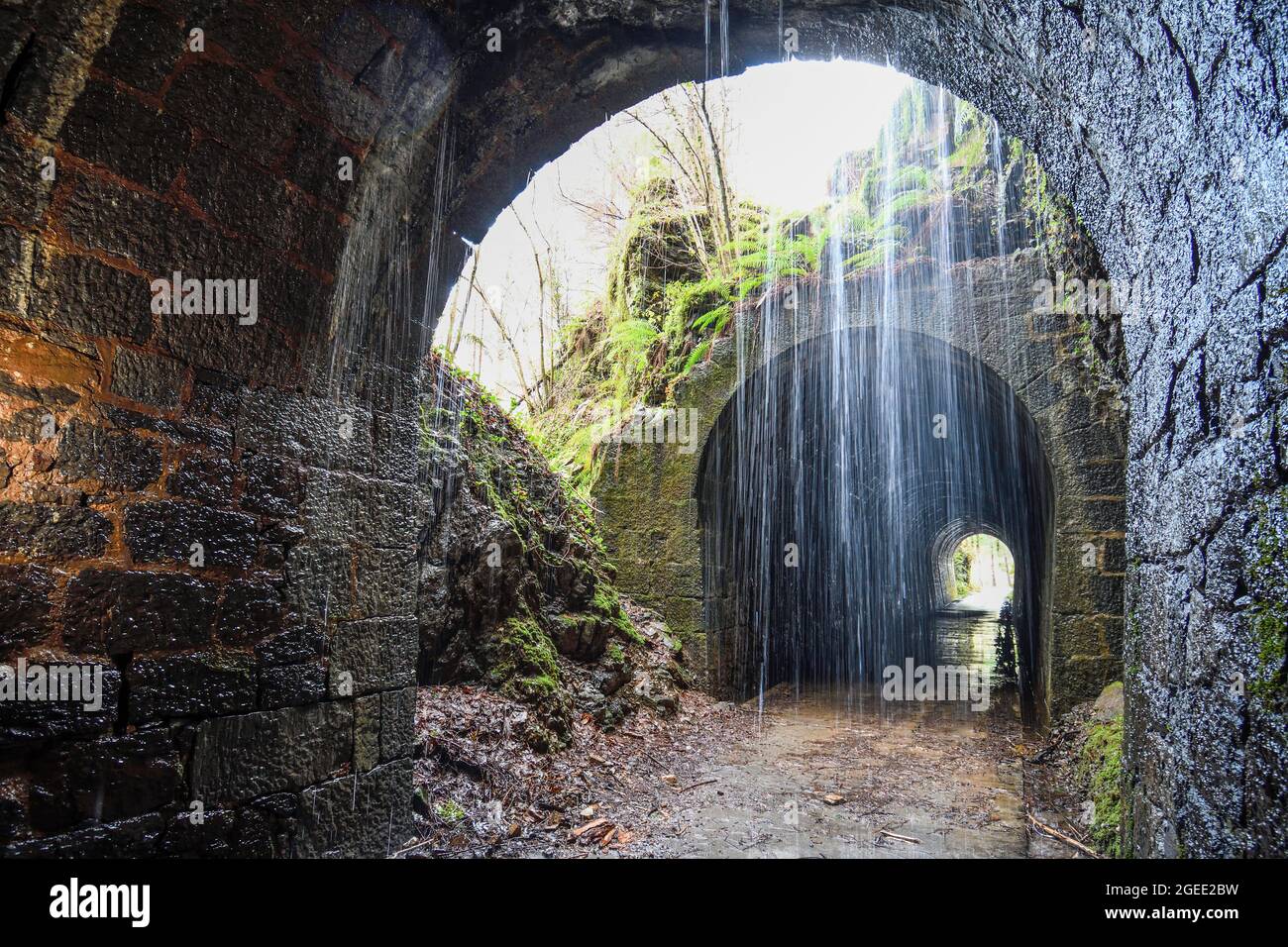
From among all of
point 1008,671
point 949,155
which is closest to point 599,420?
point 949,155

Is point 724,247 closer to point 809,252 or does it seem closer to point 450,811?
point 809,252

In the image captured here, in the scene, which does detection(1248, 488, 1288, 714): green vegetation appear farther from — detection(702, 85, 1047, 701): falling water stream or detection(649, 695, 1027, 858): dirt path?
detection(702, 85, 1047, 701): falling water stream

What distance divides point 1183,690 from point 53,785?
11.0 ft

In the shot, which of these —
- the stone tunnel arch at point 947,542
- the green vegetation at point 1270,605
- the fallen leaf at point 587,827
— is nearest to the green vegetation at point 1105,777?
the green vegetation at point 1270,605

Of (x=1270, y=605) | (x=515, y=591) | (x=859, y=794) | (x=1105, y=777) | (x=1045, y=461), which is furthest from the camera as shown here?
(x=1045, y=461)

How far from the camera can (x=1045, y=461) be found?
7074 mm

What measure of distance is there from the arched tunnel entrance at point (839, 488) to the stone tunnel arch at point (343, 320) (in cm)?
512

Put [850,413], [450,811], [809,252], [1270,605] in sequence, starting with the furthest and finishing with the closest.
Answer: [850,413]
[809,252]
[450,811]
[1270,605]

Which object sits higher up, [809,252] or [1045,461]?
[809,252]

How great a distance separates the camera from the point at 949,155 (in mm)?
8727

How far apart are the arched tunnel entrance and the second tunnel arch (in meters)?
0.19

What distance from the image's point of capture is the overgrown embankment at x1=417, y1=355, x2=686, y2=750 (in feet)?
17.7

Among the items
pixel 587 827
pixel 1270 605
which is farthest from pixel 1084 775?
pixel 1270 605

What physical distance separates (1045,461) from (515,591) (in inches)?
207
